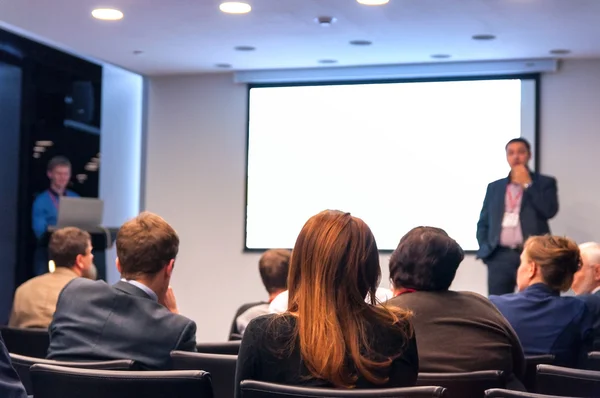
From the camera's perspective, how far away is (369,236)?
2.06 meters

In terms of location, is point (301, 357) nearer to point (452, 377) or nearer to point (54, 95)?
point (452, 377)

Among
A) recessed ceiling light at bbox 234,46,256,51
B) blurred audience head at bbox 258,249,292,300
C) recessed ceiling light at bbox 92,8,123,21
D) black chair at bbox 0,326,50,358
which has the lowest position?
black chair at bbox 0,326,50,358

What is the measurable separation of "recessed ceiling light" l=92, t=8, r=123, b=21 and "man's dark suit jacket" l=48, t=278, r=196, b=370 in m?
4.18

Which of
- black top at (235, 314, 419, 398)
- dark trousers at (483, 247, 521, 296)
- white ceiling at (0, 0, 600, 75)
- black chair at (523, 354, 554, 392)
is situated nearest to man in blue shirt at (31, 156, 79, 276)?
white ceiling at (0, 0, 600, 75)

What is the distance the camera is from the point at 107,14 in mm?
6688

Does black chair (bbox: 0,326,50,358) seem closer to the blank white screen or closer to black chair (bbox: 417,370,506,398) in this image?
black chair (bbox: 417,370,506,398)

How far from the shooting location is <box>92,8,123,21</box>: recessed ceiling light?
6.57 metres

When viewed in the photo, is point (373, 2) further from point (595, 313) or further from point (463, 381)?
point (463, 381)

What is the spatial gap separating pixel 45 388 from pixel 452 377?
3.53 ft

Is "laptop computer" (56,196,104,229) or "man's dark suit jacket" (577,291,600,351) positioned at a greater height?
"laptop computer" (56,196,104,229)

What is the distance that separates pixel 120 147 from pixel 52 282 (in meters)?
5.41

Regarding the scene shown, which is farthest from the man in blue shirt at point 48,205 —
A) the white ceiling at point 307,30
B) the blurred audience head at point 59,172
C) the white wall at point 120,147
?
the white wall at point 120,147

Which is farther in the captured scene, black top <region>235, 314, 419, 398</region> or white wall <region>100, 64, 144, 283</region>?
white wall <region>100, 64, 144, 283</region>

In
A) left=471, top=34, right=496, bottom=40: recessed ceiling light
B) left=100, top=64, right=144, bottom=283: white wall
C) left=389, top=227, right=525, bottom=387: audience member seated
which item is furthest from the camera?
left=100, top=64, right=144, bottom=283: white wall
